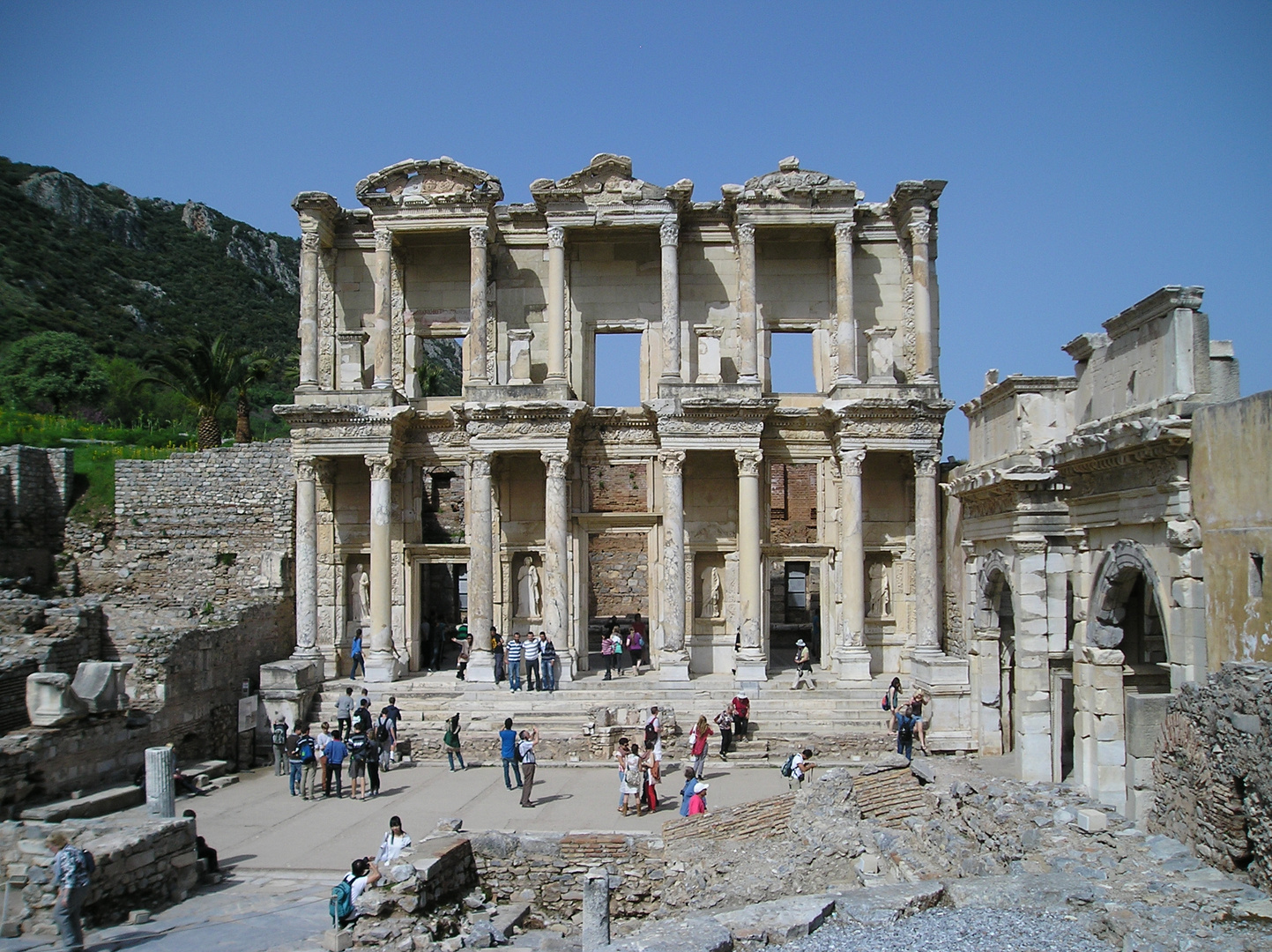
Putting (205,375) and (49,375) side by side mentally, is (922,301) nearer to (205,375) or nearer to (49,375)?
(205,375)

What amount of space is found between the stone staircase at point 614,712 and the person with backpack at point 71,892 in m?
8.80

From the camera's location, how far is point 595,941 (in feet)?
36.1

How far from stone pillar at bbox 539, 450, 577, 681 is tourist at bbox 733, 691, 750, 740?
4.78 meters

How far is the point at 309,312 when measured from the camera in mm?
24578

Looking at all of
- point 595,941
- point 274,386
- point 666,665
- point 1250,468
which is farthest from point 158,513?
point 274,386

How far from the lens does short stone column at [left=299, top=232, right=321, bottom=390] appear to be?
24422 millimetres

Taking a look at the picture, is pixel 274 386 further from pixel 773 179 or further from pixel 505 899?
pixel 505 899

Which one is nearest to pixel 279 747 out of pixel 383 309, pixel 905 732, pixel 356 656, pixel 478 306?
pixel 356 656

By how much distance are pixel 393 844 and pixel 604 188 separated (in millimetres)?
16150

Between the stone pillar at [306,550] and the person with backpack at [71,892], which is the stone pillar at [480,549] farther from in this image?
the person with backpack at [71,892]

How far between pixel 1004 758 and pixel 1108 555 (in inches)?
214

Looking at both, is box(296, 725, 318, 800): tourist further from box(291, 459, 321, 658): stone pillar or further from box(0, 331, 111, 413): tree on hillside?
box(0, 331, 111, 413): tree on hillside

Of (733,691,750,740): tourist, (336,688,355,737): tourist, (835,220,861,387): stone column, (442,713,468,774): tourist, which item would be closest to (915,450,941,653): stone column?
(835,220,861,387): stone column

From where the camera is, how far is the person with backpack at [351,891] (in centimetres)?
1124
